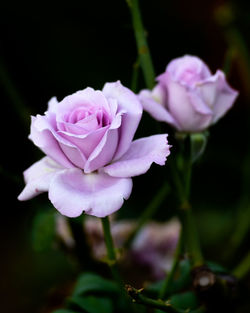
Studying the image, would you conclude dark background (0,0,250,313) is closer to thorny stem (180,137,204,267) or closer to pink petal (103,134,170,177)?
thorny stem (180,137,204,267)

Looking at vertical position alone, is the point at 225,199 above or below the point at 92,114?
below

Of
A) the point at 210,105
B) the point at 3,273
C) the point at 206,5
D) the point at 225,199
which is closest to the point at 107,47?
the point at 206,5

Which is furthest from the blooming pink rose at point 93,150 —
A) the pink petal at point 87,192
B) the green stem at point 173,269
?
the green stem at point 173,269

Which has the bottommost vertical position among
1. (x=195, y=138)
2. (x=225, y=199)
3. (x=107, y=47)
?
(x=225, y=199)

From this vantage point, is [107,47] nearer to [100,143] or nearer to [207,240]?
[207,240]

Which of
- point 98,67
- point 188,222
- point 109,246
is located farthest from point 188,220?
point 98,67

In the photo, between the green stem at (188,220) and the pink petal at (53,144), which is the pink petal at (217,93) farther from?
the pink petal at (53,144)
